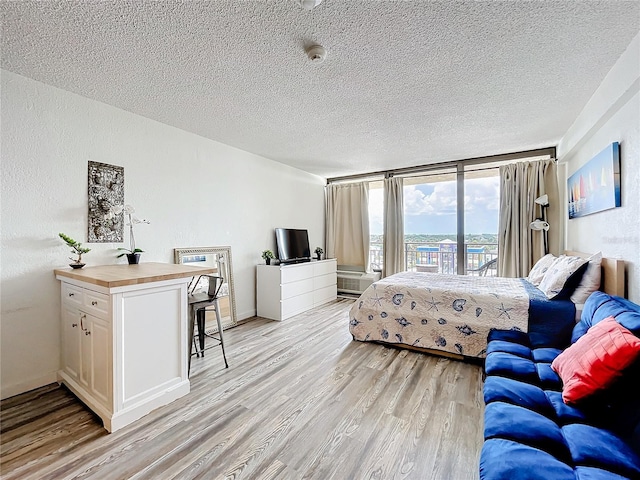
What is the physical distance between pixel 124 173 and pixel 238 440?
2660 millimetres

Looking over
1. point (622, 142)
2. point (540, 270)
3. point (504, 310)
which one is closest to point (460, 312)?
point (504, 310)

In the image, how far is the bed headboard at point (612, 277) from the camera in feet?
6.47

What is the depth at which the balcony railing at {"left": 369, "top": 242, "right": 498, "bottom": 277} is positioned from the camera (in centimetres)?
494

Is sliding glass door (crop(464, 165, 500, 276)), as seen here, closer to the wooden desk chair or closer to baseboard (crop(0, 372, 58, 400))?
the wooden desk chair

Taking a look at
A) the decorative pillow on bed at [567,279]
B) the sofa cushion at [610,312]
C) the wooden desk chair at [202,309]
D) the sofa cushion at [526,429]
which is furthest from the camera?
the wooden desk chair at [202,309]

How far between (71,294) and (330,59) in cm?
271

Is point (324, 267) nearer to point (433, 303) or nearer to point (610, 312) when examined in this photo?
point (433, 303)

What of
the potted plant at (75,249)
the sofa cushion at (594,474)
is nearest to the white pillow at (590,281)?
the sofa cushion at (594,474)

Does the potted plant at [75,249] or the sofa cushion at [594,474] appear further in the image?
the potted plant at [75,249]

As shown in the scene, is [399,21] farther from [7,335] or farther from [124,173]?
[7,335]

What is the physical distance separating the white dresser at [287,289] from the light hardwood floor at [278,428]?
1393mm

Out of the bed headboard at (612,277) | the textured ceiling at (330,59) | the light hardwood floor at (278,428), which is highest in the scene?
the textured ceiling at (330,59)

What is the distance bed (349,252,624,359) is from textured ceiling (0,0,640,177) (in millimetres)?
1560

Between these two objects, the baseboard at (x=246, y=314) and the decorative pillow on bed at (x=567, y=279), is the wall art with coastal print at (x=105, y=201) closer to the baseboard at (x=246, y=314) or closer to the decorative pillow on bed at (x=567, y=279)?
the baseboard at (x=246, y=314)
